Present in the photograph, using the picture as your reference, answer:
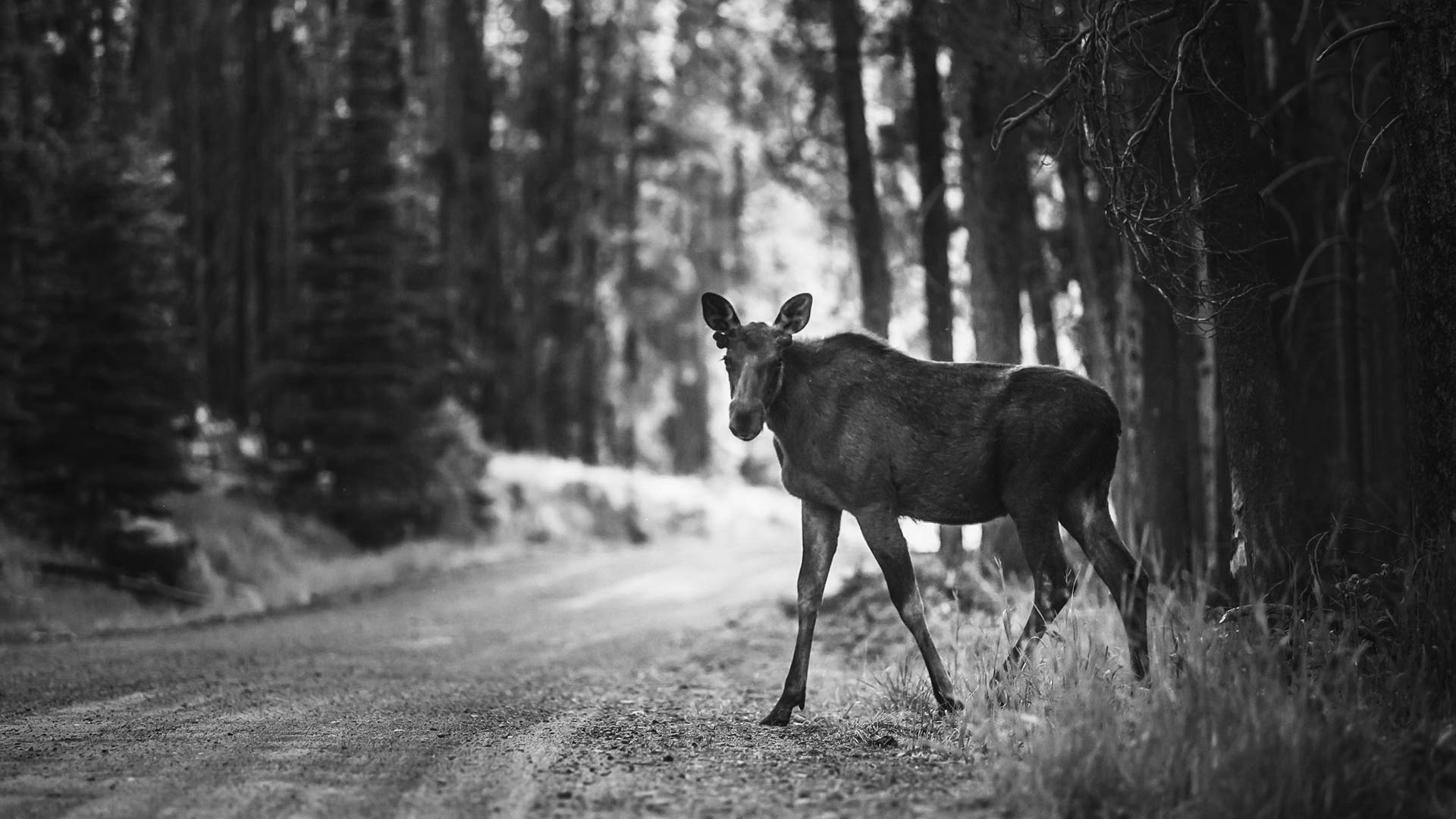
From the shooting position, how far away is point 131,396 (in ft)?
56.3

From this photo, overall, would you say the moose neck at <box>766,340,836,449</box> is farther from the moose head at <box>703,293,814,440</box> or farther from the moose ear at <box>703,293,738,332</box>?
the moose ear at <box>703,293,738,332</box>

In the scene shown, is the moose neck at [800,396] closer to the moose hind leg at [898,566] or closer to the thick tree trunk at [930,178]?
the moose hind leg at [898,566]

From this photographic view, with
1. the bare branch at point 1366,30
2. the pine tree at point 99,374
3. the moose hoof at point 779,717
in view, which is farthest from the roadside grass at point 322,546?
the bare branch at point 1366,30

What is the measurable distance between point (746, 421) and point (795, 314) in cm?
92

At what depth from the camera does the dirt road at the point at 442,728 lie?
5.52 meters

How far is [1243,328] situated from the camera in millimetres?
7855

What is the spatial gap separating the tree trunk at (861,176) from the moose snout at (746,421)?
367 inches

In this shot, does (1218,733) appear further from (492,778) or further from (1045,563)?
(492,778)

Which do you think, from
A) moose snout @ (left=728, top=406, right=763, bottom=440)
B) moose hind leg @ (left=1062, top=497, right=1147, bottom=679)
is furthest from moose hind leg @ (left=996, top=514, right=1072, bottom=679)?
moose snout @ (left=728, top=406, right=763, bottom=440)

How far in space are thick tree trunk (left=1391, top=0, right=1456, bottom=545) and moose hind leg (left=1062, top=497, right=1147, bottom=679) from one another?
1.50 metres

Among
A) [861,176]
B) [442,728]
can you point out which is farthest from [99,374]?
[442,728]

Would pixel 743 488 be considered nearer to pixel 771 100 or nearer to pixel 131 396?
pixel 771 100

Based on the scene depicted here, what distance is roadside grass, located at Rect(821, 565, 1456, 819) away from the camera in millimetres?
4789

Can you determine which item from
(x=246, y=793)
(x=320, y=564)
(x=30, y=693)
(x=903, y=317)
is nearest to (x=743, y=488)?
(x=903, y=317)
